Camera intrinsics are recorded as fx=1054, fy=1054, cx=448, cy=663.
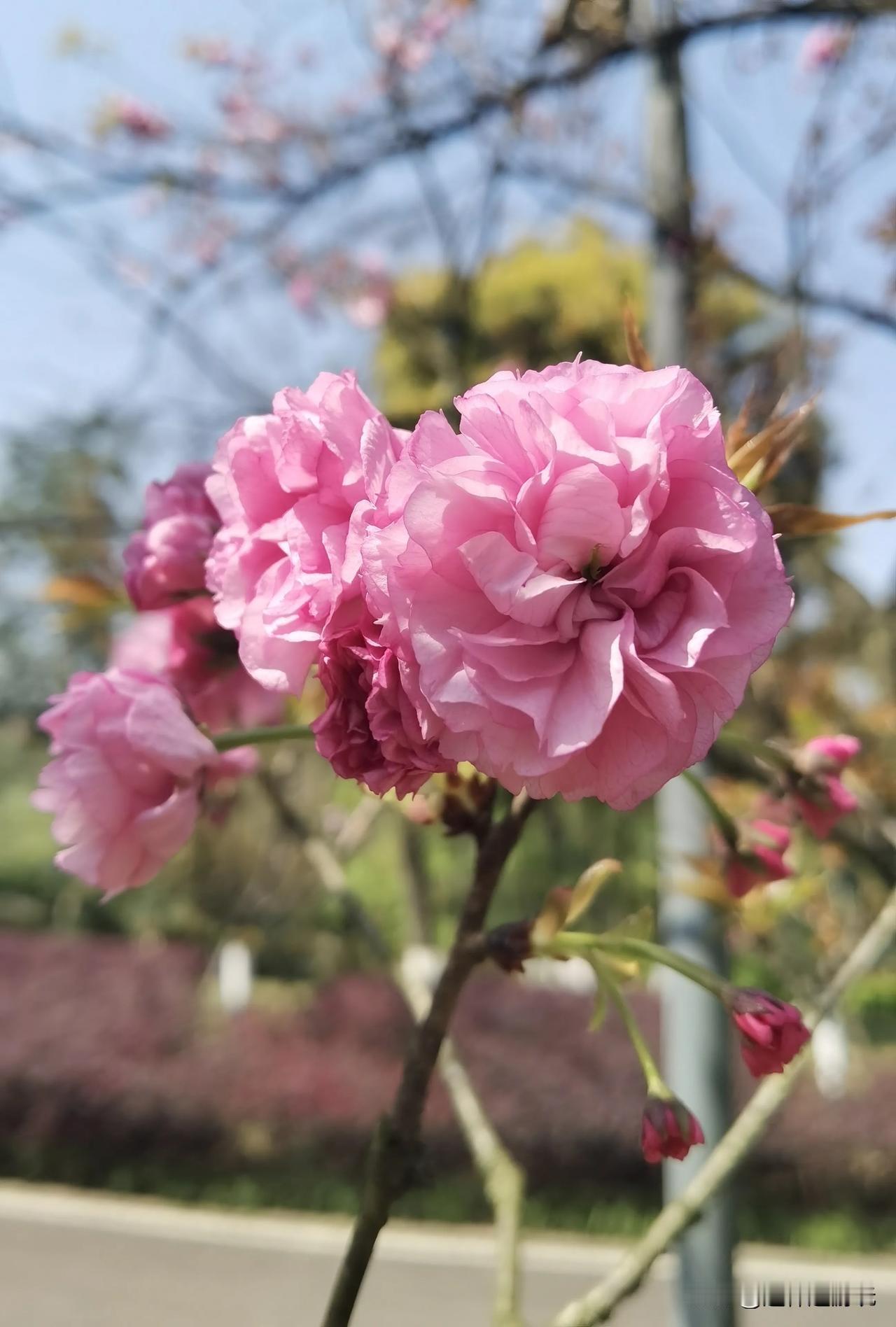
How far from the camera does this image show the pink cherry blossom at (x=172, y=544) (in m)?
0.67

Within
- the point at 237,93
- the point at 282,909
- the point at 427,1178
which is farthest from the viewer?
the point at 282,909

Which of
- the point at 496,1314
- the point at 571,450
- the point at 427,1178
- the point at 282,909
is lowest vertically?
the point at 282,909

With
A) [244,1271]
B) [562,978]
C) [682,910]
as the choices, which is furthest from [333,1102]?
[682,910]

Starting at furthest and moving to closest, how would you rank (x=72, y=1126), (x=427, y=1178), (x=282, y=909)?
(x=282, y=909) < (x=72, y=1126) < (x=427, y=1178)

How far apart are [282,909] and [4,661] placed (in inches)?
169

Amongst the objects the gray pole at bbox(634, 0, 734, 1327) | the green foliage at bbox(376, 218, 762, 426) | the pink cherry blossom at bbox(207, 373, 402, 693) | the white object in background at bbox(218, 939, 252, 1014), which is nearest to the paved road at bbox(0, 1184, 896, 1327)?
the white object in background at bbox(218, 939, 252, 1014)

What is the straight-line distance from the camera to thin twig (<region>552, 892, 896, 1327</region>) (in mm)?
668

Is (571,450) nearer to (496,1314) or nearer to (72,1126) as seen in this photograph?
(496,1314)

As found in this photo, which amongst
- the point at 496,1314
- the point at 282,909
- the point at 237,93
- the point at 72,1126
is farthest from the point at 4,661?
the point at 496,1314

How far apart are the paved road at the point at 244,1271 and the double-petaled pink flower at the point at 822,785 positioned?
4.55m

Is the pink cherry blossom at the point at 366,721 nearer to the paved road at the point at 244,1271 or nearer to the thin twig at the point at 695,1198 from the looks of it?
the thin twig at the point at 695,1198

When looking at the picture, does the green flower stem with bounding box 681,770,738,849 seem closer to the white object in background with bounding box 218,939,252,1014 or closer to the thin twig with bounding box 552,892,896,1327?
the thin twig with bounding box 552,892,896,1327

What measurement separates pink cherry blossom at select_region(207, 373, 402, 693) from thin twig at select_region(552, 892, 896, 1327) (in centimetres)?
46

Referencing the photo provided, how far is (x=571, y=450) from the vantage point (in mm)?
428
